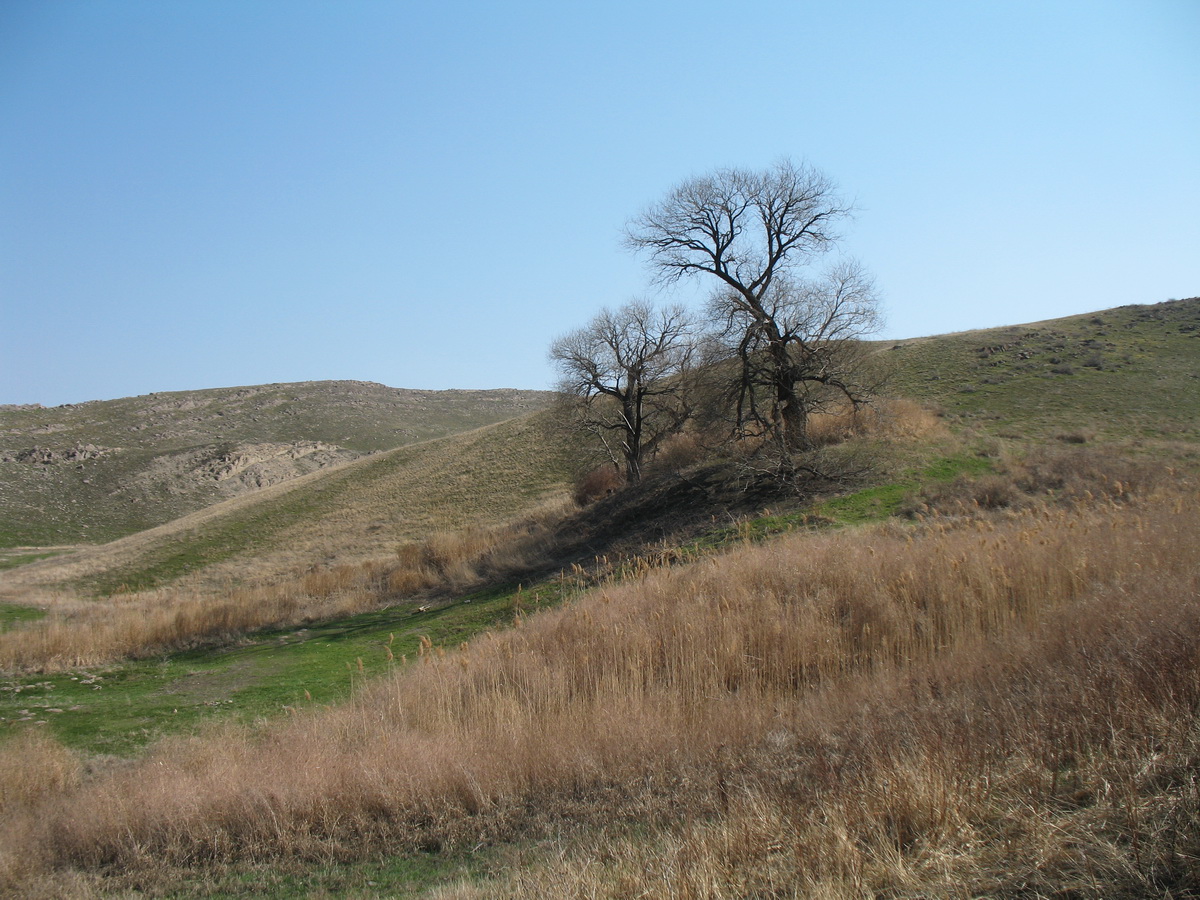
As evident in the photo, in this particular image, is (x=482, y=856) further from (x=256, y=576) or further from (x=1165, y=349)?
(x=1165, y=349)

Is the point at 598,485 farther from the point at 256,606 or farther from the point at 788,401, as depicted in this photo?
the point at 256,606

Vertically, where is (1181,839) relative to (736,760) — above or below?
above

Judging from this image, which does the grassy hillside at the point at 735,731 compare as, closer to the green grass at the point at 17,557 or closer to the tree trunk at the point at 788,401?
the tree trunk at the point at 788,401

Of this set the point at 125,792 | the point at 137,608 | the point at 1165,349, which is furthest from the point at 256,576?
the point at 1165,349

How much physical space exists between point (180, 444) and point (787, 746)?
3916 inches

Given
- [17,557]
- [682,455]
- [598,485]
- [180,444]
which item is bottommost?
[17,557]

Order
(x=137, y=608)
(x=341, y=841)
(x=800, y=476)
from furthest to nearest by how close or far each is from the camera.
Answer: (x=137, y=608), (x=800, y=476), (x=341, y=841)

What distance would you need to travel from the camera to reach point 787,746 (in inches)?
226

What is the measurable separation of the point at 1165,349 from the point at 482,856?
38.5 meters

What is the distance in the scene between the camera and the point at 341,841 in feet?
18.0

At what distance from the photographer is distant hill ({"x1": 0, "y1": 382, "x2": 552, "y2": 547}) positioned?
70125mm

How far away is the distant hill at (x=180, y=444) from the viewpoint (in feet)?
230

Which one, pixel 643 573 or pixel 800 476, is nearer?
pixel 643 573

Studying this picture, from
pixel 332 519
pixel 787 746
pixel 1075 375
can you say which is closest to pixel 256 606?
pixel 787 746
